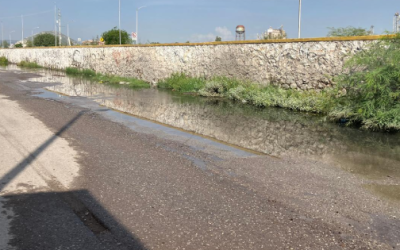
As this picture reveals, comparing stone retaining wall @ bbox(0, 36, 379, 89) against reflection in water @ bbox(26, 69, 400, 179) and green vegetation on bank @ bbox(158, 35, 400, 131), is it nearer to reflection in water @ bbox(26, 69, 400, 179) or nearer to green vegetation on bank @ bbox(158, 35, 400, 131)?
green vegetation on bank @ bbox(158, 35, 400, 131)

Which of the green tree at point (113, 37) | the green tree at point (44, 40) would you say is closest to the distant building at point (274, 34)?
the green tree at point (113, 37)

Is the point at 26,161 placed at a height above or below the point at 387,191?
above

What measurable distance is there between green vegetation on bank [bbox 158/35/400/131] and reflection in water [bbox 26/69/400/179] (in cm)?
46

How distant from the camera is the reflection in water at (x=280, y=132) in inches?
293

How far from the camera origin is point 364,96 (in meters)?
10.4

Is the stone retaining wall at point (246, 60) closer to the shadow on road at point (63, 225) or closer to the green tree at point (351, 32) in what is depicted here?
the green tree at point (351, 32)

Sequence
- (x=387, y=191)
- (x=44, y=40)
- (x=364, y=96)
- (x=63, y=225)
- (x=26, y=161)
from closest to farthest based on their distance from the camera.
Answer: (x=63, y=225), (x=387, y=191), (x=26, y=161), (x=364, y=96), (x=44, y=40)

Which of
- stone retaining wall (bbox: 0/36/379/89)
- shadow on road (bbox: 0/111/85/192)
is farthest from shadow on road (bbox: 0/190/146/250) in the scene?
stone retaining wall (bbox: 0/36/379/89)

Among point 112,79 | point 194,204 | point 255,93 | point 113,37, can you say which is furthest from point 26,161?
point 113,37

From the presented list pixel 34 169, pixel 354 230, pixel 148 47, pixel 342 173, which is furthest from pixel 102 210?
pixel 148 47

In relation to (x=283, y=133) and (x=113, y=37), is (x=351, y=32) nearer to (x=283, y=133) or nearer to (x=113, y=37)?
(x=283, y=133)

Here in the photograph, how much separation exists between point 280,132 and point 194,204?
5.55 meters

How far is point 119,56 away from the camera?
2755 centimetres

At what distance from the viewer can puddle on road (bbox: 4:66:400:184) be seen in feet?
24.3
